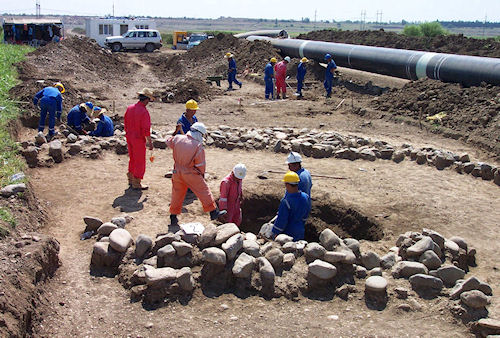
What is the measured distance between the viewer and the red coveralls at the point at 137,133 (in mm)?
7652

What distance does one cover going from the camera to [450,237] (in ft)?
22.6

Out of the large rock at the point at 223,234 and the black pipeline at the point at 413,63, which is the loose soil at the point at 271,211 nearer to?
the large rock at the point at 223,234

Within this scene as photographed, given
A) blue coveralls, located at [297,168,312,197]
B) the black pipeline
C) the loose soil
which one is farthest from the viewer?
the black pipeline

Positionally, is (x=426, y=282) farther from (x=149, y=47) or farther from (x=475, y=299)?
(x=149, y=47)

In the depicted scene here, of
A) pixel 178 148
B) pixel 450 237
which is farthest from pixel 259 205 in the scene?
pixel 450 237

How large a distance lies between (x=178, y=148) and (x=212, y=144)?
4.38 metres

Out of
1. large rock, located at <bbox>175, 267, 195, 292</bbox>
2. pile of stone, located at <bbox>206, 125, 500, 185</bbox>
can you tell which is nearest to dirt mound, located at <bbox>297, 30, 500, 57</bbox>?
pile of stone, located at <bbox>206, 125, 500, 185</bbox>

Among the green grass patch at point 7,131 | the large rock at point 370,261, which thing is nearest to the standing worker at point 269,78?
the green grass patch at point 7,131

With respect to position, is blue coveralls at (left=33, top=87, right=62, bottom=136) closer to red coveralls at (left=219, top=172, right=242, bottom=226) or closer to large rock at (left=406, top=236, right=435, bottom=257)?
red coveralls at (left=219, top=172, right=242, bottom=226)

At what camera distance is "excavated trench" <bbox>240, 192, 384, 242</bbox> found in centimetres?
769

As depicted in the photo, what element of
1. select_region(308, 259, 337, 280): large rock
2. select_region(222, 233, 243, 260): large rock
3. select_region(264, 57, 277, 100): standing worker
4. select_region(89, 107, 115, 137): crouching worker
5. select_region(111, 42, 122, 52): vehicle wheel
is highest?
select_region(111, 42, 122, 52): vehicle wheel

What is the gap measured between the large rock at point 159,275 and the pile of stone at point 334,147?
5.56m

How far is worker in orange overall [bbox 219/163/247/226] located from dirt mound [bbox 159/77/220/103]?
1012cm

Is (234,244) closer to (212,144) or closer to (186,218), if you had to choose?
(186,218)
